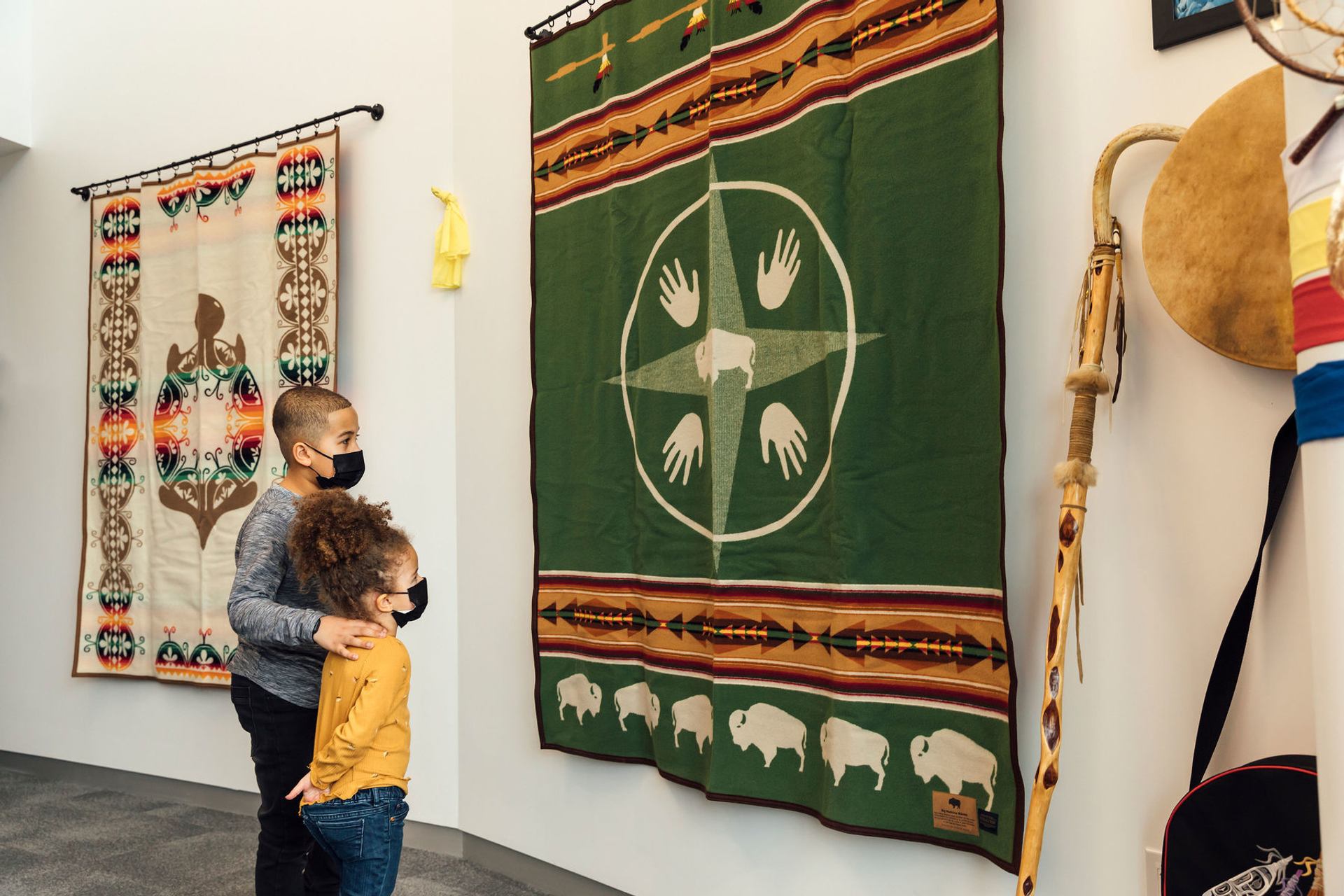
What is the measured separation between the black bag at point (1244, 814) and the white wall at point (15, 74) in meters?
5.10

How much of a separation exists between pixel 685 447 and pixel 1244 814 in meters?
1.40

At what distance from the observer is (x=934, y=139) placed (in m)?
1.94

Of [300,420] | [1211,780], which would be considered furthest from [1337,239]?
[300,420]

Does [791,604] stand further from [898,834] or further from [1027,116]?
[1027,116]

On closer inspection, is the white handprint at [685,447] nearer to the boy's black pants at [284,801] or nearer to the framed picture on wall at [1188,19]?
the boy's black pants at [284,801]

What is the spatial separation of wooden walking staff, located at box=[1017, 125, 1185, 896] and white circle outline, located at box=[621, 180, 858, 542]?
1.64 feet

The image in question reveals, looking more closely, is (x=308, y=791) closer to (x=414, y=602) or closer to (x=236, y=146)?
(x=414, y=602)

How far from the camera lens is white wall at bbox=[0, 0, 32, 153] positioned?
4633 millimetres

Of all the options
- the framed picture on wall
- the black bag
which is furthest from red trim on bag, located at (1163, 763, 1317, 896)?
the framed picture on wall

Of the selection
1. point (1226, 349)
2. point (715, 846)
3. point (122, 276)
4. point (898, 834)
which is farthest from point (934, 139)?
point (122, 276)

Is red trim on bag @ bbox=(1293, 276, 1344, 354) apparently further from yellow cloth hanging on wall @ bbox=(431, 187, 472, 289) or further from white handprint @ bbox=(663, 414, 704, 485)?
yellow cloth hanging on wall @ bbox=(431, 187, 472, 289)

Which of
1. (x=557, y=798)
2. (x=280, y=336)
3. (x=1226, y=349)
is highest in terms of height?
(x=280, y=336)

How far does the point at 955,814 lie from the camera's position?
1912 mm

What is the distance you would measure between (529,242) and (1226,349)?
6.52 feet
